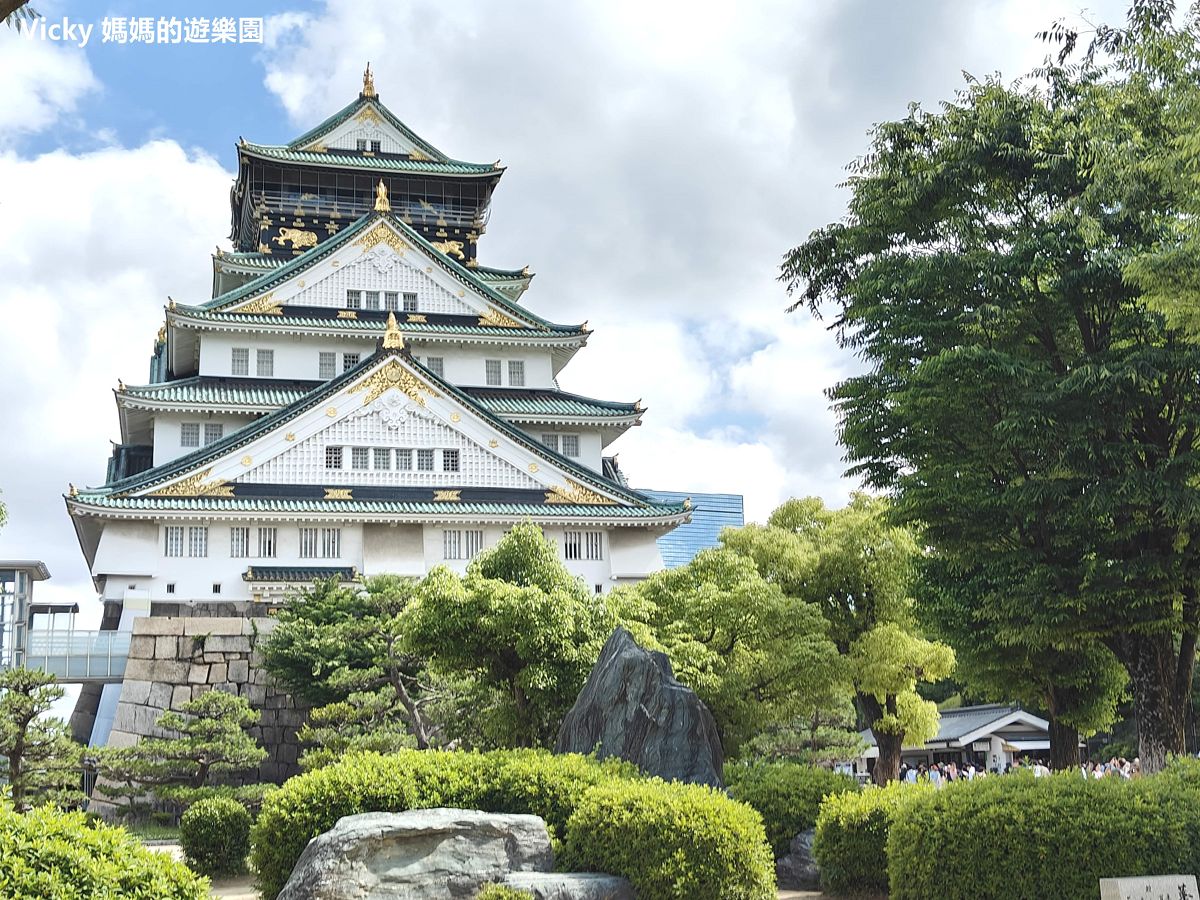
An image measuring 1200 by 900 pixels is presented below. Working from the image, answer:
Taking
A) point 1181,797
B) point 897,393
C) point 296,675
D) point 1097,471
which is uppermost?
point 897,393

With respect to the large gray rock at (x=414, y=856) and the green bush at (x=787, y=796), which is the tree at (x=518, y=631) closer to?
the green bush at (x=787, y=796)

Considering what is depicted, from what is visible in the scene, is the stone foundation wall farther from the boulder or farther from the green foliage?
the boulder

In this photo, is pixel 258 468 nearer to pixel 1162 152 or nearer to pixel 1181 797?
pixel 1162 152

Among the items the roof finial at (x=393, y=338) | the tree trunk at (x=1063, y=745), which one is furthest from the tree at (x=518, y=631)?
the roof finial at (x=393, y=338)

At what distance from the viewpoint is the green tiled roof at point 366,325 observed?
4041 centimetres

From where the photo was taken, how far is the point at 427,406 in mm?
37719

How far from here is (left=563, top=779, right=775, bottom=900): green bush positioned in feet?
36.7

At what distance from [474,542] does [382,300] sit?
11550 mm

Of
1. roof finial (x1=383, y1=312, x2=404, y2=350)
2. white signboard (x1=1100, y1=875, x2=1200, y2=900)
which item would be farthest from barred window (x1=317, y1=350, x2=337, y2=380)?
white signboard (x1=1100, y1=875, x2=1200, y2=900)

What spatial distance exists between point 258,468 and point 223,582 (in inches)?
142

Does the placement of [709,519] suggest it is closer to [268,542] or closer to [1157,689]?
[268,542]

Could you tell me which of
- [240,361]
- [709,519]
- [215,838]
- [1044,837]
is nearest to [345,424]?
[240,361]

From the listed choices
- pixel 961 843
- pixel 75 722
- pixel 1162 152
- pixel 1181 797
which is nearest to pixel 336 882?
pixel 961 843

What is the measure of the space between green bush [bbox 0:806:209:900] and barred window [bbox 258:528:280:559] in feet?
90.2
